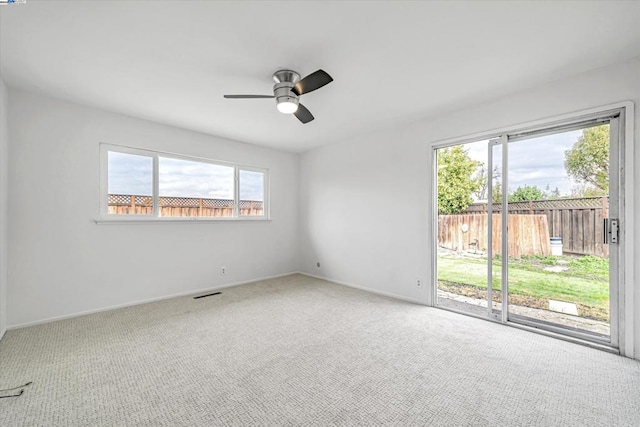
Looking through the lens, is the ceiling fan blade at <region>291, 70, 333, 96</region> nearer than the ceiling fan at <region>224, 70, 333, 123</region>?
Yes

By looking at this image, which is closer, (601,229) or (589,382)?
(589,382)

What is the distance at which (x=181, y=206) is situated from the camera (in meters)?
4.06

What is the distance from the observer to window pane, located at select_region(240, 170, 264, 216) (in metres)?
4.84

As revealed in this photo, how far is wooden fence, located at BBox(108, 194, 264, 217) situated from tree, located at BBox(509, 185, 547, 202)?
3958 millimetres

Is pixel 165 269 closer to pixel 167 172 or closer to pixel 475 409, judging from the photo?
pixel 167 172

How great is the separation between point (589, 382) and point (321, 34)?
10.4 ft

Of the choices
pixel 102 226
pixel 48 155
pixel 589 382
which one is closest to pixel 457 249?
pixel 589 382

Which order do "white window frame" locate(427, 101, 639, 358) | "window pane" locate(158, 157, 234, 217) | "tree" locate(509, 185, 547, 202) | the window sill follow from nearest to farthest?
"white window frame" locate(427, 101, 639, 358) < "tree" locate(509, 185, 547, 202) < the window sill < "window pane" locate(158, 157, 234, 217)

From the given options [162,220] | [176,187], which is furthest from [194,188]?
[162,220]

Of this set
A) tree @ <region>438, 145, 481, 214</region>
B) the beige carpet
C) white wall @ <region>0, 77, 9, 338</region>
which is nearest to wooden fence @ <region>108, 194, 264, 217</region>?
white wall @ <region>0, 77, 9, 338</region>

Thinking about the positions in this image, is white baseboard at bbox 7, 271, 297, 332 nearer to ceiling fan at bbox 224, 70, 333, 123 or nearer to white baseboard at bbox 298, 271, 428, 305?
white baseboard at bbox 298, 271, 428, 305

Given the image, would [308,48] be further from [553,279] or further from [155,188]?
[553,279]

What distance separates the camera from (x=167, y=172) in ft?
12.9

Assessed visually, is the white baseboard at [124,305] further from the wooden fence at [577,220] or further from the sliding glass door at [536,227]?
the wooden fence at [577,220]
